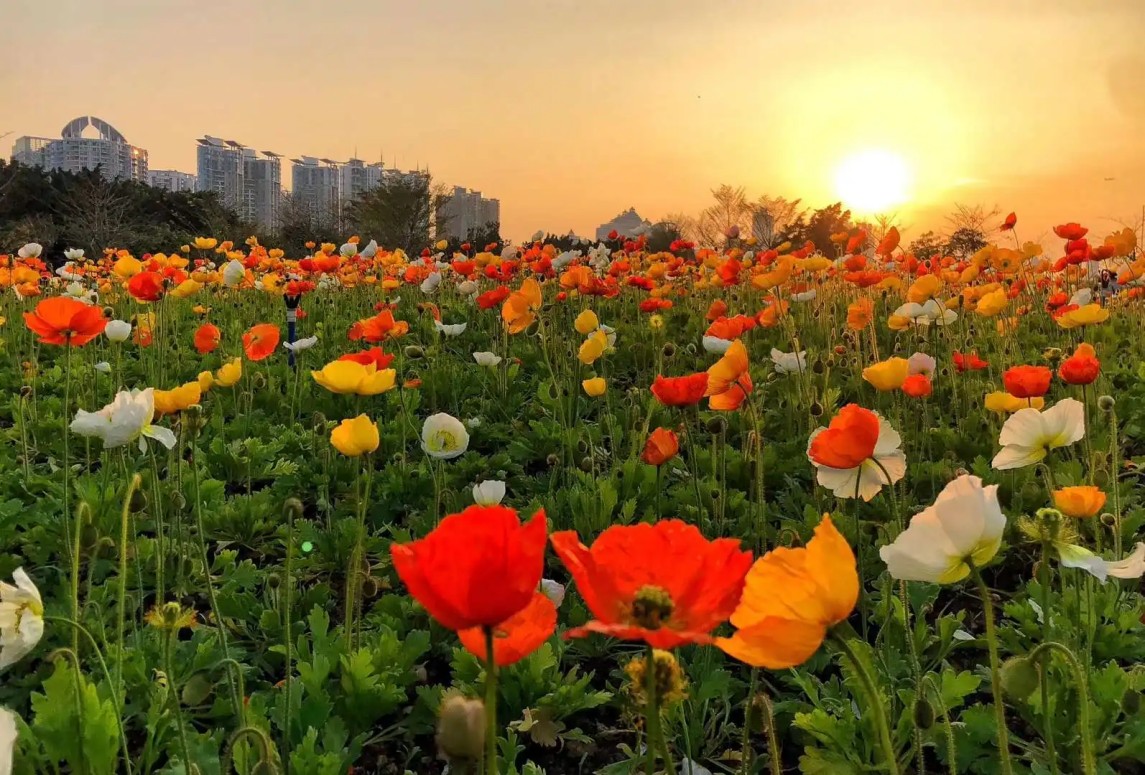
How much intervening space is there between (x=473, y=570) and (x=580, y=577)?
9 centimetres

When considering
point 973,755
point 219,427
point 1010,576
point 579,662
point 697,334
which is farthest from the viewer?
point 697,334

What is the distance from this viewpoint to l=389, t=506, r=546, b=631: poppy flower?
64 centimetres

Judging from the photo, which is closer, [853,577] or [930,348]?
[853,577]

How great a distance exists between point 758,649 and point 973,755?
1116 mm

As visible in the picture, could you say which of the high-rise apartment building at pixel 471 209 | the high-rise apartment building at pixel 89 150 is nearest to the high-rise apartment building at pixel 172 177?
the high-rise apartment building at pixel 89 150

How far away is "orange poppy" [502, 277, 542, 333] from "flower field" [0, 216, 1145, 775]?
12 millimetres

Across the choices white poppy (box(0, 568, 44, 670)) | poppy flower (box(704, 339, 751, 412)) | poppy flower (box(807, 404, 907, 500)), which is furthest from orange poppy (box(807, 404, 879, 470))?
white poppy (box(0, 568, 44, 670))

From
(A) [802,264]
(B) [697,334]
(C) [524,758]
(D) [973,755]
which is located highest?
(A) [802,264]

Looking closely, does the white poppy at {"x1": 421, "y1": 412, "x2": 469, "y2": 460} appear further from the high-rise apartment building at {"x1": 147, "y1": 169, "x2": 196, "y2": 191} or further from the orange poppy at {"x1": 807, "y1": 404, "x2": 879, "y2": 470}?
the high-rise apartment building at {"x1": 147, "y1": 169, "x2": 196, "y2": 191}

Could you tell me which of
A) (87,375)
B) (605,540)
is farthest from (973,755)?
(87,375)

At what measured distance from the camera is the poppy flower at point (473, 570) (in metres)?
0.64

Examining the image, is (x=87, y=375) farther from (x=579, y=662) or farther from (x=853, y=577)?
(x=853, y=577)

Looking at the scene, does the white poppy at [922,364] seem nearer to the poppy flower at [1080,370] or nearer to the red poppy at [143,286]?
the poppy flower at [1080,370]

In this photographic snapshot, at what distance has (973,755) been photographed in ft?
5.16
